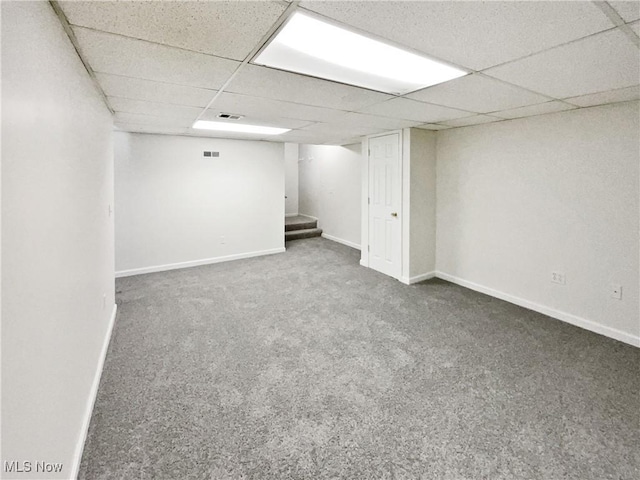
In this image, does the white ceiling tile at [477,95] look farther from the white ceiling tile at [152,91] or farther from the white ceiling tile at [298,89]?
the white ceiling tile at [152,91]

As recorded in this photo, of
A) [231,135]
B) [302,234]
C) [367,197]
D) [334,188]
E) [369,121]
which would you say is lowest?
[302,234]

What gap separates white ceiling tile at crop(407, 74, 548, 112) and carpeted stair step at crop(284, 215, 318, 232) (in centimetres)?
516

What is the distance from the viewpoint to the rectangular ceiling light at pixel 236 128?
4099 millimetres

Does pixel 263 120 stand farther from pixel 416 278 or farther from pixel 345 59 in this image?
pixel 416 278

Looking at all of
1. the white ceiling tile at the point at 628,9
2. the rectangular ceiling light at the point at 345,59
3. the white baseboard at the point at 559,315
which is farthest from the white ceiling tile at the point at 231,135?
→ the white ceiling tile at the point at 628,9

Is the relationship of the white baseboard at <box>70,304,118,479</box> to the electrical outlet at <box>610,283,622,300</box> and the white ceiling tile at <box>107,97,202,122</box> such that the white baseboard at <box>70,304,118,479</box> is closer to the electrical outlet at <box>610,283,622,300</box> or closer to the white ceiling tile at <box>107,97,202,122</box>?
the white ceiling tile at <box>107,97,202,122</box>

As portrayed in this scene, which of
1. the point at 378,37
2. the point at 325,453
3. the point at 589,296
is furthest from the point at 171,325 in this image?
the point at 589,296

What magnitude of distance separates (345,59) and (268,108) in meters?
1.39

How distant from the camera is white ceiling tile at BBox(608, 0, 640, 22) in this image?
1298 mm

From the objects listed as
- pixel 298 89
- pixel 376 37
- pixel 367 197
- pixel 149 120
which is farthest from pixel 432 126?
pixel 149 120

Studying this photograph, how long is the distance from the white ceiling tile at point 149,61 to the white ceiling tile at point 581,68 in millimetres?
1809

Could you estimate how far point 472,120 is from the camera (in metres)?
3.72

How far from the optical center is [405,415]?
203 cm

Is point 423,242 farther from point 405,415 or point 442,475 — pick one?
point 442,475
